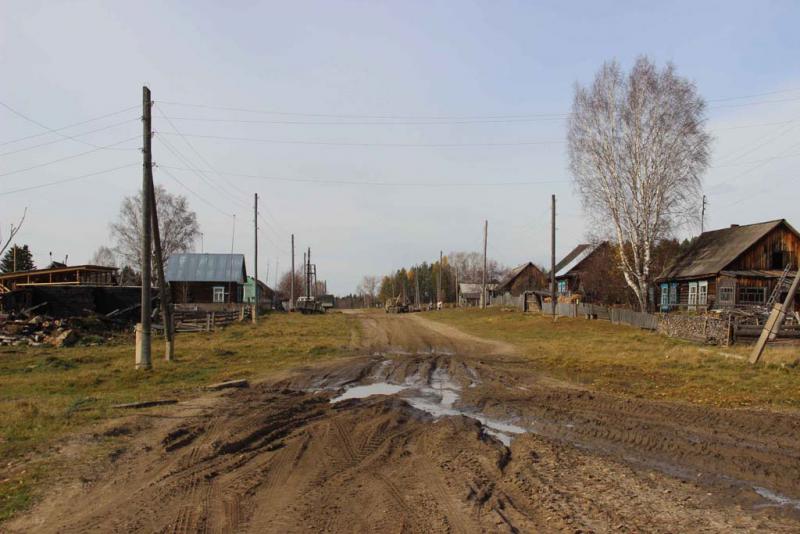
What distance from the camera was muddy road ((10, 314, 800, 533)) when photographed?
219 inches

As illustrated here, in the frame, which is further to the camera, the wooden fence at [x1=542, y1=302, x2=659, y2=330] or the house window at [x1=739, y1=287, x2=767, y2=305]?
the house window at [x1=739, y1=287, x2=767, y2=305]

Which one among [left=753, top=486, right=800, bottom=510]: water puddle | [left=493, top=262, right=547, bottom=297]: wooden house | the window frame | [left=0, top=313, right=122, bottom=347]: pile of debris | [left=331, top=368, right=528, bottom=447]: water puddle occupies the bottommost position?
[left=331, top=368, right=528, bottom=447]: water puddle

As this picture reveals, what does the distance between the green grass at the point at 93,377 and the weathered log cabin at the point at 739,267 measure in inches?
902

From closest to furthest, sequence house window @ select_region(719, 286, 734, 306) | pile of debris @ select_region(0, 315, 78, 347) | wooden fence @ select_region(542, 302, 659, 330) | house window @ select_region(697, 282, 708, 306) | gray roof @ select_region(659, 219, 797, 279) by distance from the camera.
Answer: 1. pile of debris @ select_region(0, 315, 78, 347)
2. wooden fence @ select_region(542, 302, 659, 330)
3. house window @ select_region(719, 286, 734, 306)
4. gray roof @ select_region(659, 219, 797, 279)
5. house window @ select_region(697, 282, 708, 306)

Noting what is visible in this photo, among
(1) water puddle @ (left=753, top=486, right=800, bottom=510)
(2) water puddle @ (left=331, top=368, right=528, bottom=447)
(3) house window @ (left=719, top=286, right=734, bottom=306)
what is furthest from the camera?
(3) house window @ (left=719, top=286, right=734, bottom=306)

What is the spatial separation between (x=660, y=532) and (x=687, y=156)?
33659 mm

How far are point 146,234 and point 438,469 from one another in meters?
13.3

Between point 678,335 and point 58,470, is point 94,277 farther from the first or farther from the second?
point 58,470

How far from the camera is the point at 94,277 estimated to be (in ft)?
144

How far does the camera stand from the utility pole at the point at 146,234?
17.2 m

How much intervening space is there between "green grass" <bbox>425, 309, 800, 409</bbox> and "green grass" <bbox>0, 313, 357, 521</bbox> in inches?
327

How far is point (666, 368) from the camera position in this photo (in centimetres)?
1827

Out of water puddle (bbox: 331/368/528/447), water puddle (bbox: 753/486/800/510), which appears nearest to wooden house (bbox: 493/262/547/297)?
water puddle (bbox: 331/368/528/447)

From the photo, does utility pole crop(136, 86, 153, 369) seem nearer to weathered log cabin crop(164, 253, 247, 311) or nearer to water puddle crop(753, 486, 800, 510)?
water puddle crop(753, 486, 800, 510)
